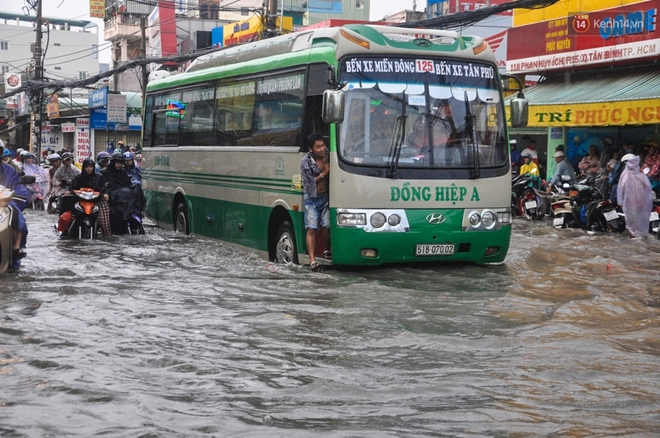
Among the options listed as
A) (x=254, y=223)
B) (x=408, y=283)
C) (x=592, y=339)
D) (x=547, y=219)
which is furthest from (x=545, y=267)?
(x=547, y=219)

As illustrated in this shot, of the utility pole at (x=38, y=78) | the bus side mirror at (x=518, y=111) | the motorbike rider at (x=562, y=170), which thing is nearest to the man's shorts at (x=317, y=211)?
the bus side mirror at (x=518, y=111)

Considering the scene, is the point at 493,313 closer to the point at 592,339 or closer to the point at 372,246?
the point at 592,339

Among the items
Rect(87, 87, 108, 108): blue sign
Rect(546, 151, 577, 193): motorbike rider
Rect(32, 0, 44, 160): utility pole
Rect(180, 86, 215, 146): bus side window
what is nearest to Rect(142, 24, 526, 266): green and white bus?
Rect(180, 86, 215, 146): bus side window

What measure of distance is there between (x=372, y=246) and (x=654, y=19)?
12.3m

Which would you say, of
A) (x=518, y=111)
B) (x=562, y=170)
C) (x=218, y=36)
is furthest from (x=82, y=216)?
(x=218, y=36)

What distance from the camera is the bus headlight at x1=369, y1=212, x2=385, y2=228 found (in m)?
10.9

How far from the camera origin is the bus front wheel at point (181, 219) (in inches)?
648

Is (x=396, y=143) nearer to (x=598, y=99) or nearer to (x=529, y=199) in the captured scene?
(x=598, y=99)

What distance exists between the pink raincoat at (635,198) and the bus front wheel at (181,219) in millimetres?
7615

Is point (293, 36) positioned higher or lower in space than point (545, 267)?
higher

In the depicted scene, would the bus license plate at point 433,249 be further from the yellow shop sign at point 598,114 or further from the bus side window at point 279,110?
the yellow shop sign at point 598,114

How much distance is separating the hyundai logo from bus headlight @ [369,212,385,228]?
0.55m

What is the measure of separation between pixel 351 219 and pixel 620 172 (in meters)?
10.7

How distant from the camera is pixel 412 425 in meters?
5.47
